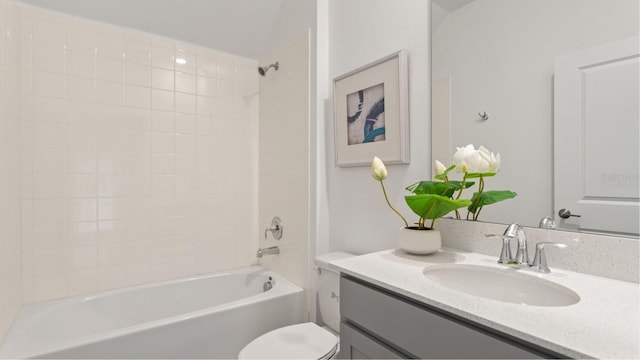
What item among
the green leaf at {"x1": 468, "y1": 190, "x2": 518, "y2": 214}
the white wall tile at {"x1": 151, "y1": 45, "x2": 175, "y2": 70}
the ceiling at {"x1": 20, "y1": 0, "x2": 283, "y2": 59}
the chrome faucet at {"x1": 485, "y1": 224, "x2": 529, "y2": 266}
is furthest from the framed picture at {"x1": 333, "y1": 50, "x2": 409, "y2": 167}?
the white wall tile at {"x1": 151, "y1": 45, "x2": 175, "y2": 70}

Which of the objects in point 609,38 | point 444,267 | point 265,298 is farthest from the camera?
point 265,298

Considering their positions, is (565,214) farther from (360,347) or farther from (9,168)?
(9,168)

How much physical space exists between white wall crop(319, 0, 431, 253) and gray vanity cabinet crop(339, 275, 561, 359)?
570 mm

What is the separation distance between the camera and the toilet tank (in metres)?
1.53

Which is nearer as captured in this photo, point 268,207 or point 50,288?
point 50,288

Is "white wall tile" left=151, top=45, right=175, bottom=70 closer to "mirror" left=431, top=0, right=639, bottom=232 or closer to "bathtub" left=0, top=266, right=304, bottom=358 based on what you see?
"bathtub" left=0, top=266, right=304, bottom=358

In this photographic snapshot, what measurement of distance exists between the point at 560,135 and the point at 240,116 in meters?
2.00

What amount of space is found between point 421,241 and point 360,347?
39 centimetres

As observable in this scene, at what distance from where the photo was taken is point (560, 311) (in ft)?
2.07

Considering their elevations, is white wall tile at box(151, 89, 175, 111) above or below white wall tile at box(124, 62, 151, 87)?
below

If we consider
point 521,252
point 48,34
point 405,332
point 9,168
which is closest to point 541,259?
point 521,252

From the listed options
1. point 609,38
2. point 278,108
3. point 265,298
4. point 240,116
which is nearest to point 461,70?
point 609,38

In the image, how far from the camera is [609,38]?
33.1 inches

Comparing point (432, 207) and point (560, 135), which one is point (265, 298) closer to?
point (432, 207)
